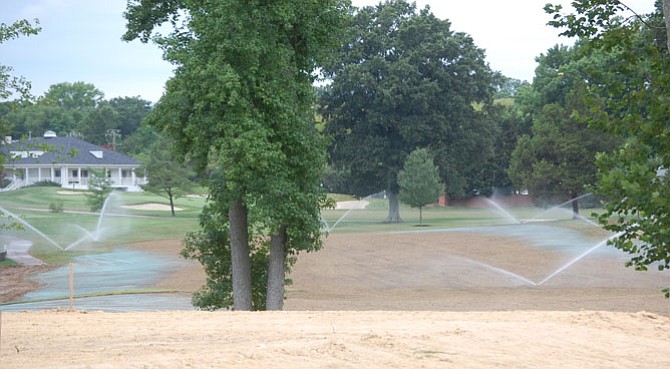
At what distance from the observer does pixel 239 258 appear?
24016mm

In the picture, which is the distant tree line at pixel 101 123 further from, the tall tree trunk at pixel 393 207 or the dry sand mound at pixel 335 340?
the dry sand mound at pixel 335 340

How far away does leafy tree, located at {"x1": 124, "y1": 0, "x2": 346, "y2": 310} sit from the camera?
21.9 m

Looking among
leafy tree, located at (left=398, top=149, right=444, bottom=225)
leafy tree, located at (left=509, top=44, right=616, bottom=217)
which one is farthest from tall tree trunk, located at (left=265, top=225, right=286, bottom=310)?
leafy tree, located at (left=398, top=149, right=444, bottom=225)

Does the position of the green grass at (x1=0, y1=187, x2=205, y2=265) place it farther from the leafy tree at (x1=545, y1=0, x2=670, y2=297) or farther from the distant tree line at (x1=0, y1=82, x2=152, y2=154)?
the leafy tree at (x1=545, y1=0, x2=670, y2=297)

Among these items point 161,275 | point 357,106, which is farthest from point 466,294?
point 357,106

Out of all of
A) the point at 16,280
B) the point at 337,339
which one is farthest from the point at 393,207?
the point at 337,339

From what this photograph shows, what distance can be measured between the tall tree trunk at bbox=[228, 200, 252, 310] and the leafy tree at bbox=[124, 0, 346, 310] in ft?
0.09

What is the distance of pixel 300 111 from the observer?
23.9 m

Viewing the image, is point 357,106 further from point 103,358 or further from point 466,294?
point 103,358

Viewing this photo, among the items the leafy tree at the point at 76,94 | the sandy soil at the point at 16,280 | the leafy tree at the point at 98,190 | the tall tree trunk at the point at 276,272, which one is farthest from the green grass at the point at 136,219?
the leafy tree at the point at 76,94

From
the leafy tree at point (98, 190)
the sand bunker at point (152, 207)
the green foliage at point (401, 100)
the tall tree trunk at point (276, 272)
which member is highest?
the green foliage at point (401, 100)

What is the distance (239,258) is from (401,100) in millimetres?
43746

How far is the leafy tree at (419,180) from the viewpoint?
62.7m

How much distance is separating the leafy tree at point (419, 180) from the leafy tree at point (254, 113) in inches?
1516
